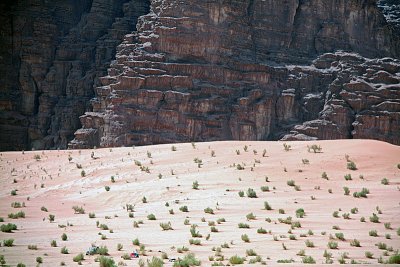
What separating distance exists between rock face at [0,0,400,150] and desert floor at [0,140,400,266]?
82.0ft

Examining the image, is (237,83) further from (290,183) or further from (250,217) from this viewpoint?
(250,217)

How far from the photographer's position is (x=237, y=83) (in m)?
59.0

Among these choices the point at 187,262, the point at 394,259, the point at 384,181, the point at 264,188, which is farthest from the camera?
the point at 384,181

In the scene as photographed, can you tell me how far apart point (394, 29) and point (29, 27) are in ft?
146

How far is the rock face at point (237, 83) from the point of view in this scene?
55875 mm

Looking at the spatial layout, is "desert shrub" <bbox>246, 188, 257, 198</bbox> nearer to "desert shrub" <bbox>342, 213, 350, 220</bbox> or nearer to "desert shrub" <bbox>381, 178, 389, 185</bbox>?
"desert shrub" <bbox>342, 213, 350, 220</bbox>

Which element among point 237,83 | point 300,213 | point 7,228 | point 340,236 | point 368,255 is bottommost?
point 7,228

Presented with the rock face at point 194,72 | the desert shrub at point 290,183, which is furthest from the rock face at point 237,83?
the desert shrub at point 290,183

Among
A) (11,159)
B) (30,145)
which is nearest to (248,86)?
(30,145)

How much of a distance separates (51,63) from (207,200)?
168 ft

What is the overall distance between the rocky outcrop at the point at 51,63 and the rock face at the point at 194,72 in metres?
0.12

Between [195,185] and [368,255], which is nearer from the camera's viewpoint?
[368,255]

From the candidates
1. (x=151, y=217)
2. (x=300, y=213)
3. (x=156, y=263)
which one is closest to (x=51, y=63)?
(x=151, y=217)

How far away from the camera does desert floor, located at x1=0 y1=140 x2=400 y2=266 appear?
41.4ft
